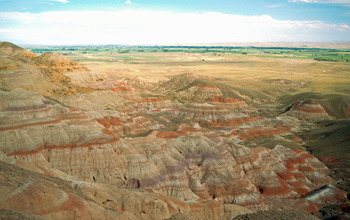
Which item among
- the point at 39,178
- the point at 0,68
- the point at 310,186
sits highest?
the point at 0,68

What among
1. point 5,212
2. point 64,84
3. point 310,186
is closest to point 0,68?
point 64,84

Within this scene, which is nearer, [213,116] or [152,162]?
[152,162]

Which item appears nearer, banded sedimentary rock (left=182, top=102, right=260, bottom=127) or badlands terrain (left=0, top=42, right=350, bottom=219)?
badlands terrain (left=0, top=42, right=350, bottom=219)

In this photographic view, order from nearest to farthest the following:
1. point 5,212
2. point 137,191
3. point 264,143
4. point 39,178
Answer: point 5,212 → point 39,178 → point 137,191 → point 264,143

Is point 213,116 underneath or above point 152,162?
underneath

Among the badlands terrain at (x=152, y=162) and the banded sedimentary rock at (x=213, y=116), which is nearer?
the badlands terrain at (x=152, y=162)

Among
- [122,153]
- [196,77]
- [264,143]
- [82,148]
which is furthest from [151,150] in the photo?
[196,77]

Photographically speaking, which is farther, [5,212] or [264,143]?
[264,143]

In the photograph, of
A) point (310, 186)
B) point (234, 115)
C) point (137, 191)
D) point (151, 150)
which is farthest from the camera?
point (234, 115)

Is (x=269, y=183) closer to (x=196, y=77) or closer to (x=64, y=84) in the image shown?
(x=64, y=84)

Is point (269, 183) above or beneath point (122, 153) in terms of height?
beneath

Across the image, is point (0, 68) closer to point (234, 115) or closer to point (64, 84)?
point (64, 84)
